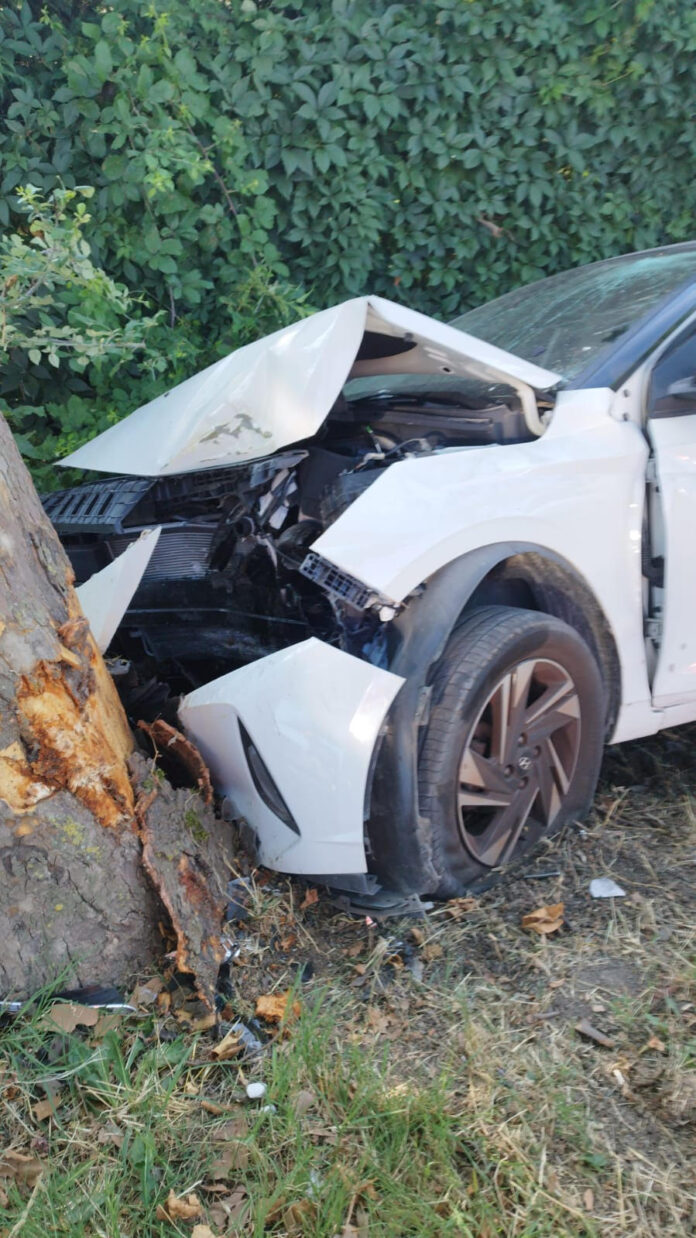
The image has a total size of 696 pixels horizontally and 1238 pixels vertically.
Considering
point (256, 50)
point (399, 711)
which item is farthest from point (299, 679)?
point (256, 50)

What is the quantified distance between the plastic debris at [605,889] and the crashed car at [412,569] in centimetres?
22

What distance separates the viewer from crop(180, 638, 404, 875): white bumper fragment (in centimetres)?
241

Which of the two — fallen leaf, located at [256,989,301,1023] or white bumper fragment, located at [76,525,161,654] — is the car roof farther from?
fallen leaf, located at [256,989,301,1023]

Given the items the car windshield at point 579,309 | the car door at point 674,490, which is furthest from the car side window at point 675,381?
the car windshield at point 579,309

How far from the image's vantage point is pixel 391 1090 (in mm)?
2086

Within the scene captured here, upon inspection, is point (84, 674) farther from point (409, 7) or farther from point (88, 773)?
point (409, 7)

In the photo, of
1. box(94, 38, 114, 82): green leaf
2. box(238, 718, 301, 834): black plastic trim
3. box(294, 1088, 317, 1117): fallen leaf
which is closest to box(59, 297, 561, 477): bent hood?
box(238, 718, 301, 834): black plastic trim

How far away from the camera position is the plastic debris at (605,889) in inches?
109

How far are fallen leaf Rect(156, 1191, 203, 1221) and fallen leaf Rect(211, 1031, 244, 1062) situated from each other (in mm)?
347

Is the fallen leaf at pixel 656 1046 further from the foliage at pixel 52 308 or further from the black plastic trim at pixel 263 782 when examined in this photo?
the foliage at pixel 52 308

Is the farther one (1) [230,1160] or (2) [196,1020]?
(2) [196,1020]

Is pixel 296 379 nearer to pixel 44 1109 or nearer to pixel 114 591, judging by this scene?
pixel 114 591

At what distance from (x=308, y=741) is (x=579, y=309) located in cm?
202

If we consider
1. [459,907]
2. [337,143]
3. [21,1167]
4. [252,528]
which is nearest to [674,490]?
[252,528]
